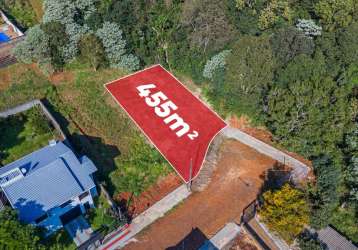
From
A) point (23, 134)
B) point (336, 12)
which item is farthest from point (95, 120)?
point (336, 12)

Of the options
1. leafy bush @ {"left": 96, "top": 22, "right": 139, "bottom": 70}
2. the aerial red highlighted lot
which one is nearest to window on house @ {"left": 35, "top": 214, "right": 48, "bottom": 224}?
the aerial red highlighted lot

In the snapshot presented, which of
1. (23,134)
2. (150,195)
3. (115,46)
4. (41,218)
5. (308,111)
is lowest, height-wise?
(150,195)

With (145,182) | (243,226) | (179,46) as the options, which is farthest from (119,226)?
(179,46)

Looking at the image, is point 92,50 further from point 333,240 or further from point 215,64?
point 333,240

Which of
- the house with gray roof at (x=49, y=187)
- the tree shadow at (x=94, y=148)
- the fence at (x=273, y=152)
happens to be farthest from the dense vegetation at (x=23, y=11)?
the fence at (x=273, y=152)

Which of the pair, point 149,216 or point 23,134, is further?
point 23,134

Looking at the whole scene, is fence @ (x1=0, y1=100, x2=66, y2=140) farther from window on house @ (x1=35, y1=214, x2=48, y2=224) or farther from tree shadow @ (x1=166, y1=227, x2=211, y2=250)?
tree shadow @ (x1=166, y1=227, x2=211, y2=250)
